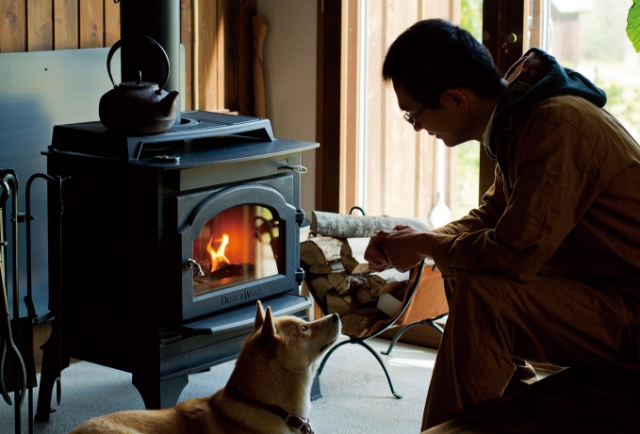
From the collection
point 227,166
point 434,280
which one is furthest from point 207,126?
point 434,280

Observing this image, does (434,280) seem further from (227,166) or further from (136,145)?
(136,145)

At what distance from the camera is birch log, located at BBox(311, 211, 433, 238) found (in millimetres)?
3393

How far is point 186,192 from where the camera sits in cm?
268

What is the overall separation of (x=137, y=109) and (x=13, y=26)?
0.69 m

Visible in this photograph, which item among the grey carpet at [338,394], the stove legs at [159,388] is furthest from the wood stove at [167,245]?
the grey carpet at [338,394]

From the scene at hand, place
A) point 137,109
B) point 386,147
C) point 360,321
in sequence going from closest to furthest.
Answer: point 137,109, point 360,321, point 386,147

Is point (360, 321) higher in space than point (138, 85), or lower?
lower

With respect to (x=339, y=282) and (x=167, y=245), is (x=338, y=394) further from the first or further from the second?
(x=167, y=245)

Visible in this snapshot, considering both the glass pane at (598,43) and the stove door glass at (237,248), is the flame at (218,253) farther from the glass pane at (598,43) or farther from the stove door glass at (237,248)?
the glass pane at (598,43)

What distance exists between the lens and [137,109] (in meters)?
2.67

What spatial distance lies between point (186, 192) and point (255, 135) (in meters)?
0.52

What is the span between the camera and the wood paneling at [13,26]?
297 centimetres

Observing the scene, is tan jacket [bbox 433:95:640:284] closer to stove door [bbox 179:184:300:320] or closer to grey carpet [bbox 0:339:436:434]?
stove door [bbox 179:184:300:320]

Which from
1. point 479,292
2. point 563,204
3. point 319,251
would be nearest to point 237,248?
point 319,251
